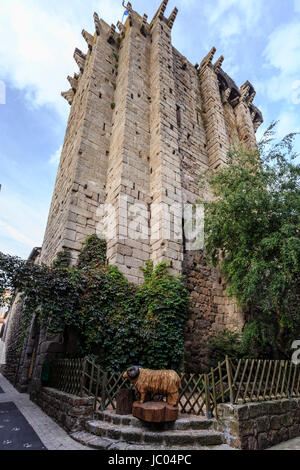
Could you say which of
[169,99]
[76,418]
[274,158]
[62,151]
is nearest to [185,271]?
[274,158]

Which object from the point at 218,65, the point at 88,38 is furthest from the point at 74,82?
the point at 218,65

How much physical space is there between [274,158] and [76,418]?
25.5ft

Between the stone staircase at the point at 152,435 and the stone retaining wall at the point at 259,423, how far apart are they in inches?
6.9

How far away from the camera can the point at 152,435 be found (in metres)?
3.50

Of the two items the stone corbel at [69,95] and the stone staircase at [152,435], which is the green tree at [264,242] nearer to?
the stone staircase at [152,435]

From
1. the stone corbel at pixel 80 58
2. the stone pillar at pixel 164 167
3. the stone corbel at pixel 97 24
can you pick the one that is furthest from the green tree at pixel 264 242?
the stone corbel at pixel 80 58

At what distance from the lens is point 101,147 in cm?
997

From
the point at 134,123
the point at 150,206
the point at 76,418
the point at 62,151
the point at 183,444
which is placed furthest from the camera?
the point at 62,151

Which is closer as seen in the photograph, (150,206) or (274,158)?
(274,158)
